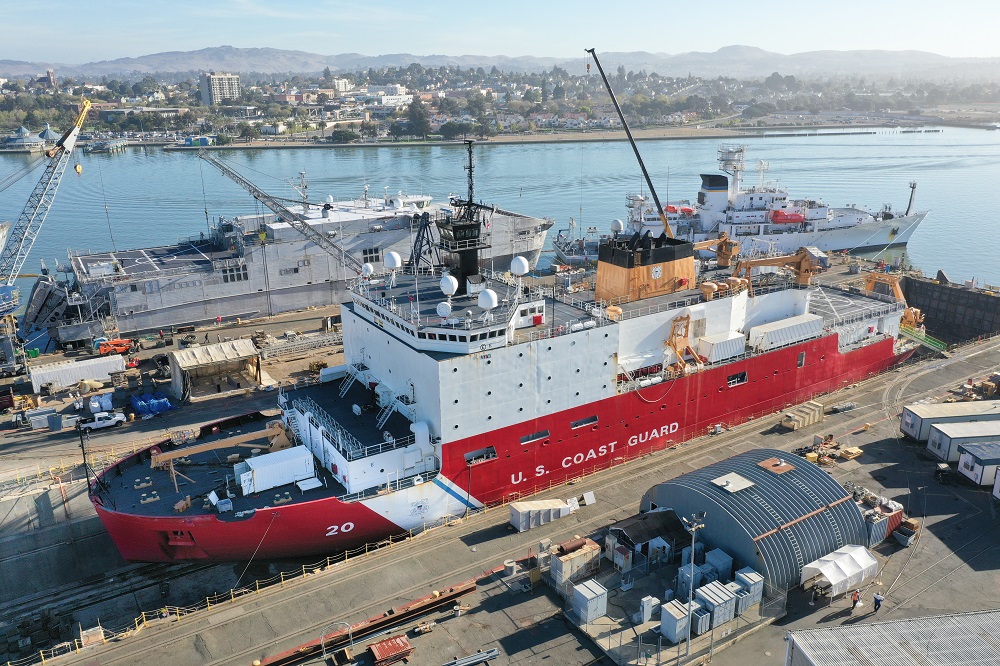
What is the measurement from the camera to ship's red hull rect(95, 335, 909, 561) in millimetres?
17781

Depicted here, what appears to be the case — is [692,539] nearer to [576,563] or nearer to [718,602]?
[718,602]

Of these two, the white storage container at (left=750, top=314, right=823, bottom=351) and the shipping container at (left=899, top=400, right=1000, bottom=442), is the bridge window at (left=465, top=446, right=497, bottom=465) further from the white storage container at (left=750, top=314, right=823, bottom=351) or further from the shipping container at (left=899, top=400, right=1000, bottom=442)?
the shipping container at (left=899, top=400, right=1000, bottom=442)

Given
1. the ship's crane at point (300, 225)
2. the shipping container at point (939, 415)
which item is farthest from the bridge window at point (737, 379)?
the ship's crane at point (300, 225)

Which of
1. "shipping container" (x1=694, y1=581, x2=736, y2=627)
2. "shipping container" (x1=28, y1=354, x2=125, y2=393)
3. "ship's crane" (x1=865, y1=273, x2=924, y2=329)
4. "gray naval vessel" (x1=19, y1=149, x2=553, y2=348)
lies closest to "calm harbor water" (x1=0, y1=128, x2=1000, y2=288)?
"gray naval vessel" (x1=19, y1=149, x2=553, y2=348)

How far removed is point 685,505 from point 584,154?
111500 millimetres

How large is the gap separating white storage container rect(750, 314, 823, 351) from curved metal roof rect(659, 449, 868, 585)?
8.34 meters

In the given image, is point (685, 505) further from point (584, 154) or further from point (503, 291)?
point (584, 154)

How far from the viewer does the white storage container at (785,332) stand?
87.0 ft

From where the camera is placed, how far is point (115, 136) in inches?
5463

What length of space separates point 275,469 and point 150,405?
12.0m

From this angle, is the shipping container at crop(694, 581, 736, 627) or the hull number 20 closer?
the shipping container at crop(694, 581, 736, 627)

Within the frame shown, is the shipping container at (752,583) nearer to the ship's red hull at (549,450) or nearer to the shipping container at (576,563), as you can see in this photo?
the shipping container at (576,563)

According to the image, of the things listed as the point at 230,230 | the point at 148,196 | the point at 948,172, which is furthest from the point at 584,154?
the point at 230,230

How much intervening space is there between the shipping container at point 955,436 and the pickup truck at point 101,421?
30388mm
